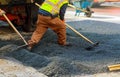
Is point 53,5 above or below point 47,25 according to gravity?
above

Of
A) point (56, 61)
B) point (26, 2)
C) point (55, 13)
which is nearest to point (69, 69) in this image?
point (56, 61)

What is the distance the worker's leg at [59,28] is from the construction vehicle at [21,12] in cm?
208

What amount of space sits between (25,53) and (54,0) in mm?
1462

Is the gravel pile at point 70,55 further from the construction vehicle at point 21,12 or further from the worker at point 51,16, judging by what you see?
the construction vehicle at point 21,12

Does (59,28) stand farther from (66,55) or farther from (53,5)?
(66,55)

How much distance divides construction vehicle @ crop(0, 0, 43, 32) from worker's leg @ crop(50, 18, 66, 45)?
6.82ft

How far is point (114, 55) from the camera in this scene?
319 inches

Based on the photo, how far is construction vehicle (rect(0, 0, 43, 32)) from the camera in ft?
35.2

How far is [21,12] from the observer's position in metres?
11.1

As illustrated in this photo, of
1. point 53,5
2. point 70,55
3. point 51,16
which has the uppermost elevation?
point 53,5

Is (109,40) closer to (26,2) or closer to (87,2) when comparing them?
(26,2)

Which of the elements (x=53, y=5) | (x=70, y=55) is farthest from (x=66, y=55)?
(x=53, y=5)

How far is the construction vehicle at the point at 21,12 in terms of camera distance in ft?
35.2

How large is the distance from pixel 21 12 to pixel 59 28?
234 centimetres
